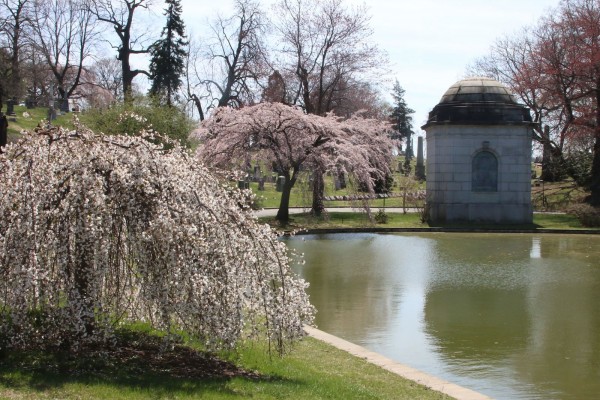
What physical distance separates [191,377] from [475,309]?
8069 millimetres

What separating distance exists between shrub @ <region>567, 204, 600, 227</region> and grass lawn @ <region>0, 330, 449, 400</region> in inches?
1025

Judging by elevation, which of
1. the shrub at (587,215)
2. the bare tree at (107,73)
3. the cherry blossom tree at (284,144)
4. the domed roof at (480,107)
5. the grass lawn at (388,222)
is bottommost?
the grass lawn at (388,222)

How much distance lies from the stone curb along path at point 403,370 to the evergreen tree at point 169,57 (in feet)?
150

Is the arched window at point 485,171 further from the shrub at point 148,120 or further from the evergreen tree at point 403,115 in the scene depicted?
the evergreen tree at point 403,115

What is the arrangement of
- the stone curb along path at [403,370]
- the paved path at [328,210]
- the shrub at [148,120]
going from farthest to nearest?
the paved path at [328,210]
the shrub at [148,120]
the stone curb along path at [403,370]

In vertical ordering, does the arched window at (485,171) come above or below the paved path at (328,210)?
above

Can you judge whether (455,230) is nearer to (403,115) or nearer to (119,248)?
(119,248)

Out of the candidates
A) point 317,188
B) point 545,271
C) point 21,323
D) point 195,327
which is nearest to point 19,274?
point 21,323

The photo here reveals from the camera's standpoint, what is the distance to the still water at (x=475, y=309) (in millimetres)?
9688

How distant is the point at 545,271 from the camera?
1903 centimetres

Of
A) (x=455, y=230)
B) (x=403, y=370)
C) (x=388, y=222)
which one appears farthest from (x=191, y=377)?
(x=388, y=222)

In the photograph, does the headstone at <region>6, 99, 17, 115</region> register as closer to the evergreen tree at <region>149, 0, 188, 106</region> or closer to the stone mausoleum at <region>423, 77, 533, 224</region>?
the evergreen tree at <region>149, 0, 188, 106</region>

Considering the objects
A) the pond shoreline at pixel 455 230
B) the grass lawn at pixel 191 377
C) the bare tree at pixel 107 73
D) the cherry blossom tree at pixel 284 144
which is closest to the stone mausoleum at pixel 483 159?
the pond shoreline at pixel 455 230

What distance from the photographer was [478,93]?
111ft
